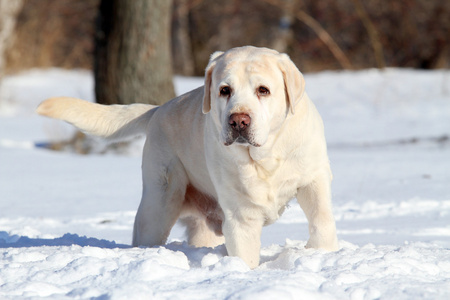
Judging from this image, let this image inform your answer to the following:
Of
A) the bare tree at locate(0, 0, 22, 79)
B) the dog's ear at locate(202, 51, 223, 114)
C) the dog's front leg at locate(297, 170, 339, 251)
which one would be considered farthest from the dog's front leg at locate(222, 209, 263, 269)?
the bare tree at locate(0, 0, 22, 79)

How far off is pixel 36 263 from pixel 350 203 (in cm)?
281

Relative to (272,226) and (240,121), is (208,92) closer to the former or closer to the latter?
(240,121)

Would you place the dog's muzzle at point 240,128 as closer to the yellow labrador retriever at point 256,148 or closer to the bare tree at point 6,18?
the yellow labrador retriever at point 256,148

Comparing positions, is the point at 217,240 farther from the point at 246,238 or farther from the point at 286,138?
the point at 286,138

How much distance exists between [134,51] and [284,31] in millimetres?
7927

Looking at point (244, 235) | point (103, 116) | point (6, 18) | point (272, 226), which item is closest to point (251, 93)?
point (244, 235)

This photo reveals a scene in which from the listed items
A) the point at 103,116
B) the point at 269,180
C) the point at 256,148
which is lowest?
the point at 269,180

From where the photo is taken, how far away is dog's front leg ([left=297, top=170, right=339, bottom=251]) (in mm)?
3182

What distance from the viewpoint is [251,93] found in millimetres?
2979

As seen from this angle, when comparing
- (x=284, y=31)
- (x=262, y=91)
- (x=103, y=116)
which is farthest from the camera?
(x=284, y=31)

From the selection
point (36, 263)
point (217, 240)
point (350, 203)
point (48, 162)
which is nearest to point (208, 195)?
point (217, 240)

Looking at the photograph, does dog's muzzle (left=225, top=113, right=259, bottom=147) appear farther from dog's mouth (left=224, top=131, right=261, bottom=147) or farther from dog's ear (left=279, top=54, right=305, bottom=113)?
dog's ear (left=279, top=54, right=305, bottom=113)

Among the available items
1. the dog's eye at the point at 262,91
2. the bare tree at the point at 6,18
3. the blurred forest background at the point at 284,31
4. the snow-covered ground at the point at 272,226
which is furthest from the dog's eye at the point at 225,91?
the blurred forest background at the point at 284,31

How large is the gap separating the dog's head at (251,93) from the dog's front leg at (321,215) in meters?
0.37
